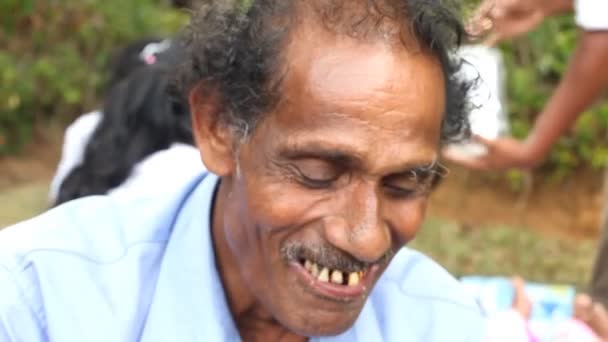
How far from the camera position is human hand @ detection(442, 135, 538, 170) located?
350 cm

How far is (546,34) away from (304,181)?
16.6ft

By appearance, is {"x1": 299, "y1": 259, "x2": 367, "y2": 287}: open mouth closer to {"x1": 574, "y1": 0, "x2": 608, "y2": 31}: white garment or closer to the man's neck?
the man's neck

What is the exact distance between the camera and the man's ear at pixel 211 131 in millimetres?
1785

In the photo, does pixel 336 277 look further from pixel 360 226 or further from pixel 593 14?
pixel 593 14

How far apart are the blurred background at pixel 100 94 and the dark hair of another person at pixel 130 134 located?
2833 mm

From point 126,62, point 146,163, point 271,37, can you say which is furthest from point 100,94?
→ point 271,37

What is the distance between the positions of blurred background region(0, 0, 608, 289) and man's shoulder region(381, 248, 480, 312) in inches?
150

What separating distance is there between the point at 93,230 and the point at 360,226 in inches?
19.5

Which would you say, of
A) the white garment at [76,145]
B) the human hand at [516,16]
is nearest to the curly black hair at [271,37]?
the white garment at [76,145]

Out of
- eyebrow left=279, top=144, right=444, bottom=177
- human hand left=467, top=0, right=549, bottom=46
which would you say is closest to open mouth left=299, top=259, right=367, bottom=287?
eyebrow left=279, top=144, right=444, bottom=177

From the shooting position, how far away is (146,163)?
10.0 ft

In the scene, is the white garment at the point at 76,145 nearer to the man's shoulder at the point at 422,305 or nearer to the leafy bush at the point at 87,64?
the man's shoulder at the point at 422,305

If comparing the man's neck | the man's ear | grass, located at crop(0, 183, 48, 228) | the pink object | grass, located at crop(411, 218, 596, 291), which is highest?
the man's ear

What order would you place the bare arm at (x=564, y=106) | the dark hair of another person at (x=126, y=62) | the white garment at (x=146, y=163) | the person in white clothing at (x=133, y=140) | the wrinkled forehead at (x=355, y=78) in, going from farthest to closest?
the dark hair of another person at (x=126, y=62)
the bare arm at (x=564, y=106)
the person in white clothing at (x=133, y=140)
the white garment at (x=146, y=163)
the wrinkled forehead at (x=355, y=78)
